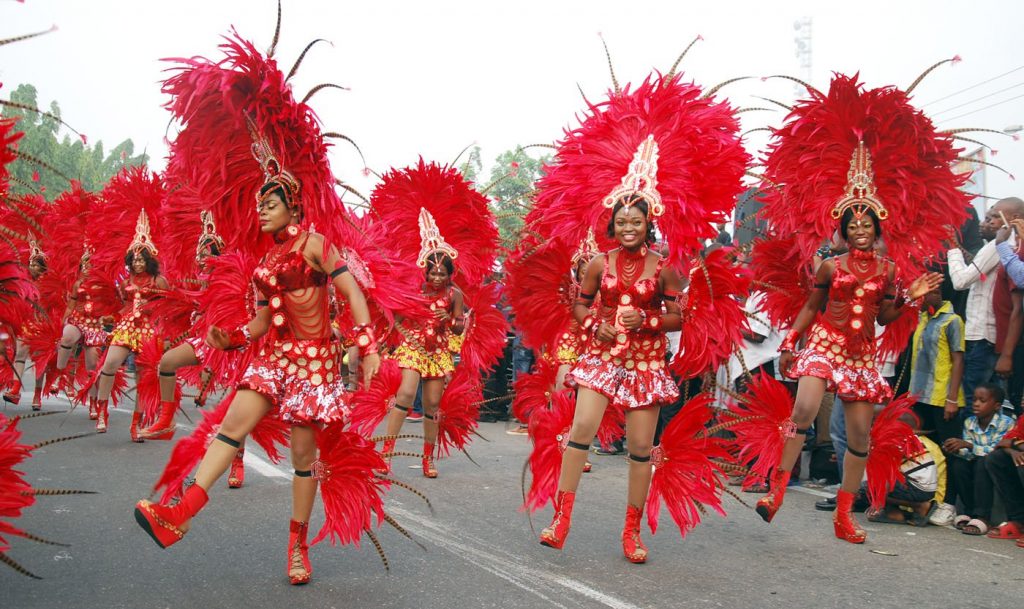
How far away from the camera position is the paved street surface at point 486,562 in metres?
4.25

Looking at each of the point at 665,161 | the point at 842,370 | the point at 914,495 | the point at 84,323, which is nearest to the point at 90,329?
the point at 84,323

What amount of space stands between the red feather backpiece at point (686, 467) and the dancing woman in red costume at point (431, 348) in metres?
2.77

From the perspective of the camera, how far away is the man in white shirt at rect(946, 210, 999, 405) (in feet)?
22.8

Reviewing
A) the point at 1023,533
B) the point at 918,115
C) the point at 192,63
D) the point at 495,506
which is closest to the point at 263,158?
the point at 192,63

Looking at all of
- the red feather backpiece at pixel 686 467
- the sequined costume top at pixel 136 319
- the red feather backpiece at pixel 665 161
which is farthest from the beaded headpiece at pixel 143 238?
the red feather backpiece at pixel 686 467

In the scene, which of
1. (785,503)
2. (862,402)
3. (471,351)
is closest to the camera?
(862,402)

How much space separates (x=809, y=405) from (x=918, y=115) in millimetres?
2116

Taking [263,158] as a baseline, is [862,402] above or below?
below

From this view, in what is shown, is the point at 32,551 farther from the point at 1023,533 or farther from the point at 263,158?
the point at 1023,533

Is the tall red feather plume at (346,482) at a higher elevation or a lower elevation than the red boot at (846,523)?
lower

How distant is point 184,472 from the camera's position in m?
4.44

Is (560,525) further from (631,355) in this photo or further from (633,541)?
(631,355)

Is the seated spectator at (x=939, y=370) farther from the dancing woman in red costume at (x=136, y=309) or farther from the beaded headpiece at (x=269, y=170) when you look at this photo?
the dancing woman in red costume at (x=136, y=309)

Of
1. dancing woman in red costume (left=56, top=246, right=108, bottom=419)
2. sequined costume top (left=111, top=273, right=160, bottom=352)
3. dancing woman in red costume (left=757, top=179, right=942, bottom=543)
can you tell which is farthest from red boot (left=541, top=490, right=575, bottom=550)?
dancing woman in red costume (left=56, top=246, right=108, bottom=419)
